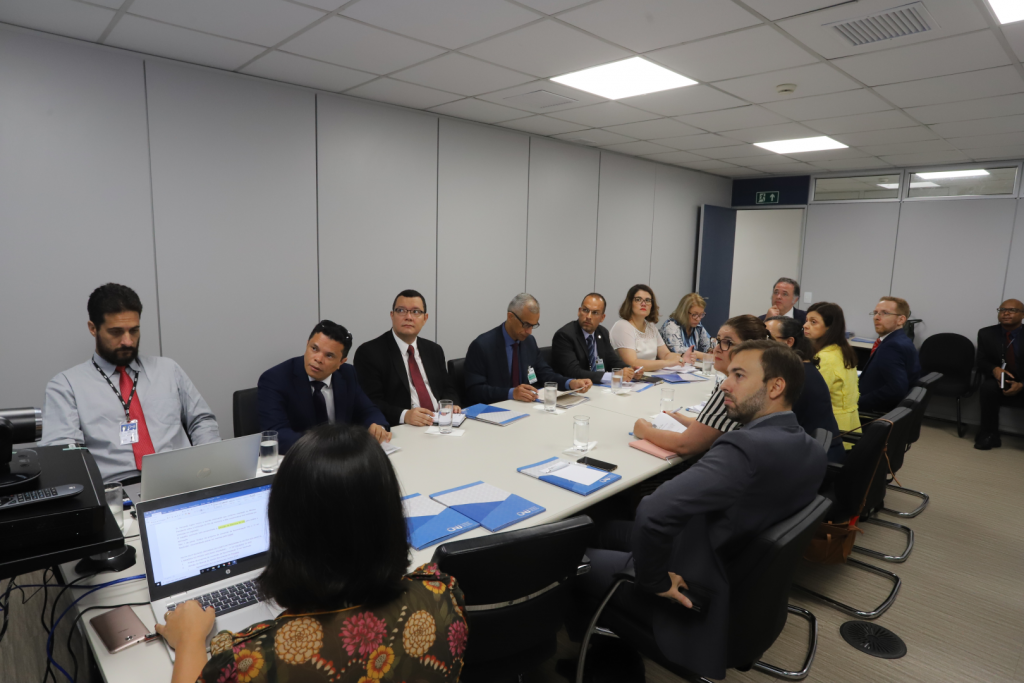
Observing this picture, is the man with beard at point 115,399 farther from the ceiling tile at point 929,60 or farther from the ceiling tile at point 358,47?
the ceiling tile at point 929,60

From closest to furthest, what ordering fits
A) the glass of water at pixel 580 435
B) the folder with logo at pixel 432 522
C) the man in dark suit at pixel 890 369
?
the folder with logo at pixel 432 522
the glass of water at pixel 580 435
the man in dark suit at pixel 890 369

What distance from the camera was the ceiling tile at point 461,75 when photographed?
3445mm

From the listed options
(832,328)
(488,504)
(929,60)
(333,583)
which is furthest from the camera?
(832,328)

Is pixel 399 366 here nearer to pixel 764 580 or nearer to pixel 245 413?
pixel 245 413

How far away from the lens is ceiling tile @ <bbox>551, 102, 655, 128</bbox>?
4410 millimetres

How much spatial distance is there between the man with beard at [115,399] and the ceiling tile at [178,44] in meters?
1.45

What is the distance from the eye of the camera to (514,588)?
1.57 m

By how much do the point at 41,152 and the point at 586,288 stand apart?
483 cm

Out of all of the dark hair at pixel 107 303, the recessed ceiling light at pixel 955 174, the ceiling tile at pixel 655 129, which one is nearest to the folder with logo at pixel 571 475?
the dark hair at pixel 107 303

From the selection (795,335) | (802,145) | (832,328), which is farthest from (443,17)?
(802,145)

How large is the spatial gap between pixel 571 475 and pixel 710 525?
28.0 inches

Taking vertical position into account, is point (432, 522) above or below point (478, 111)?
below

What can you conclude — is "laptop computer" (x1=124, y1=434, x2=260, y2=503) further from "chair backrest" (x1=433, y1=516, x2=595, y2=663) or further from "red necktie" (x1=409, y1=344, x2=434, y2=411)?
"red necktie" (x1=409, y1=344, x2=434, y2=411)

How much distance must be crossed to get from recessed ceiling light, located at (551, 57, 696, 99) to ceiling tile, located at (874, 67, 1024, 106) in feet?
4.56
